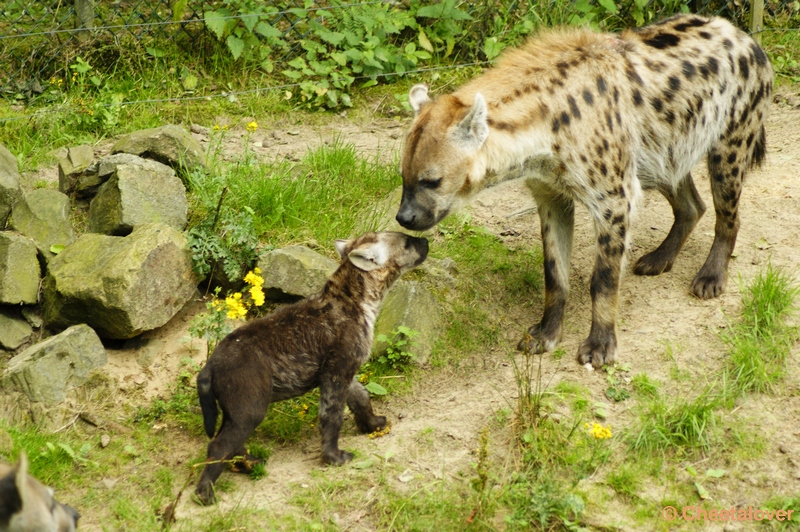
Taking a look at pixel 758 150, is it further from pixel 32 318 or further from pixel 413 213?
pixel 32 318

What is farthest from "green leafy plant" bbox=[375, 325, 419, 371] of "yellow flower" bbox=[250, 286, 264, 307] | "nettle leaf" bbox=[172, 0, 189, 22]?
"nettle leaf" bbox=[172, 0, 189, 22]

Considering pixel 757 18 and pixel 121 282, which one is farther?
pixel 757 18

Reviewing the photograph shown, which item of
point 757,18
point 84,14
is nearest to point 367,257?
point 84,14

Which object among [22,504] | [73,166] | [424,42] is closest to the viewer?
[22,504]

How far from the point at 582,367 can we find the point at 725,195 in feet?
5.10

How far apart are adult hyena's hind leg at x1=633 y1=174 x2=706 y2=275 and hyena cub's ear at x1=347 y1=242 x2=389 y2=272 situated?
207cm

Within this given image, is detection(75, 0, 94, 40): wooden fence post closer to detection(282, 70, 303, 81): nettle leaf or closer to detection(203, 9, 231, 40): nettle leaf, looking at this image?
detection(203, 9, 231, 40): nettle leaf

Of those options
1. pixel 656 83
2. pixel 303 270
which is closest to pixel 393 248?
pixel 303 270

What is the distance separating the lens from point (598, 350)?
4.94 metres

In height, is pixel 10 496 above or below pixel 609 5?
below

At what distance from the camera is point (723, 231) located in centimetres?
565

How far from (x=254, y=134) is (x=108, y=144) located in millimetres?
1113

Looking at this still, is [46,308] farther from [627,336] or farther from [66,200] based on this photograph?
[627,336]

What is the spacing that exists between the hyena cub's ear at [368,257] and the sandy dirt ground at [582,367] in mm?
769
